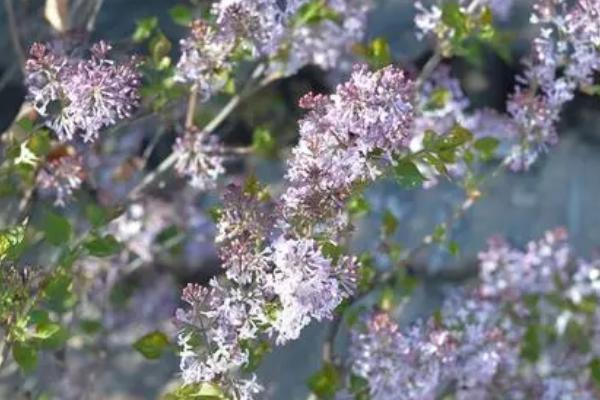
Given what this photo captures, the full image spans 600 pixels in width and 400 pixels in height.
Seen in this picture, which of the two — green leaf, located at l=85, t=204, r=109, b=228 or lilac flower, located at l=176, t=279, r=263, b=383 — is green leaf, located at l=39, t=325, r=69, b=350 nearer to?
green leaf, located at l=85, t=204, r=109, b=228

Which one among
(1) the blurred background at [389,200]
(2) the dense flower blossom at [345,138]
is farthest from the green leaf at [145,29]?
(1) the blurred background at [389,200]

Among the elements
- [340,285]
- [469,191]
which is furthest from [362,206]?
[340,285]

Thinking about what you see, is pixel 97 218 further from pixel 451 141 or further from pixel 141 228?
pixel 141 228

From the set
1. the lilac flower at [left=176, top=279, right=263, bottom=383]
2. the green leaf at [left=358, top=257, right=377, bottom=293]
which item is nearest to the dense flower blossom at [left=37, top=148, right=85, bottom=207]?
the green leaf at [left=358, top=257, right=377, bottom=293]

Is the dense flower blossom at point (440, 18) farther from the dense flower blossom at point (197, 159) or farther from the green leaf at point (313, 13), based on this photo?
the dense flower blossom at point (197, 159)

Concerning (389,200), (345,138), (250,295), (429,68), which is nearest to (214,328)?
(250,295)

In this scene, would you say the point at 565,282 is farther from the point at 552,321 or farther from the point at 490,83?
the point at 490,83
